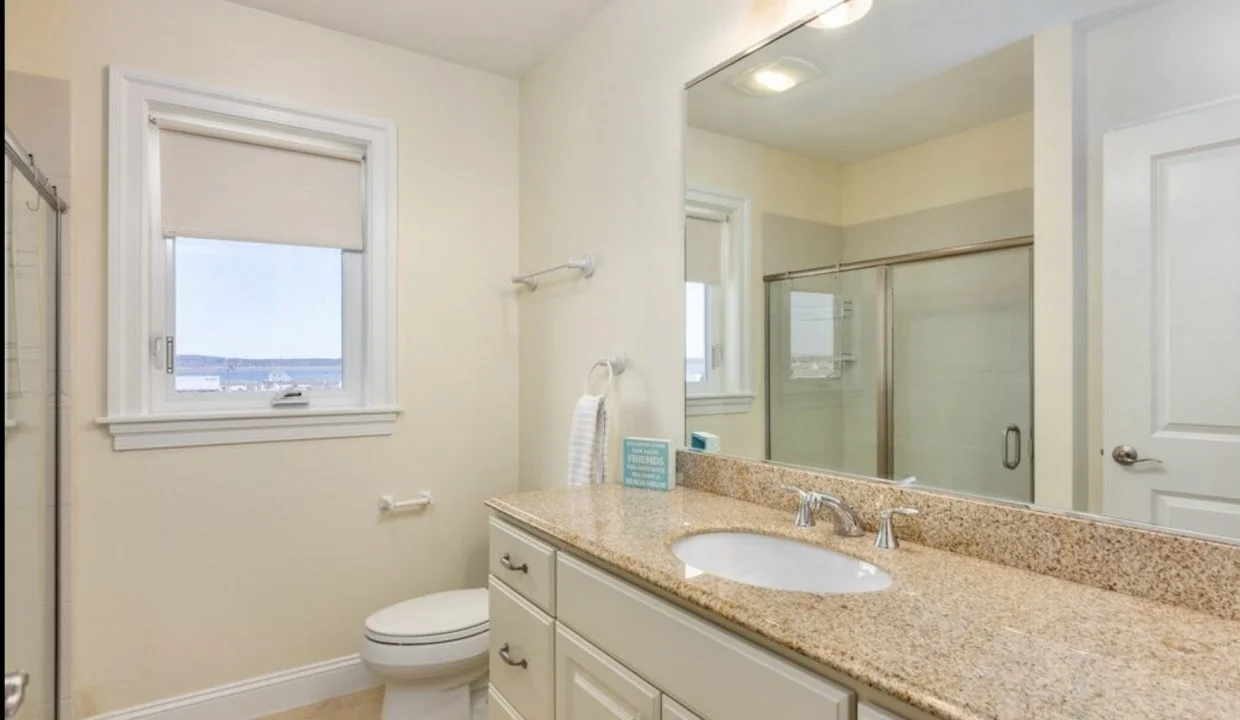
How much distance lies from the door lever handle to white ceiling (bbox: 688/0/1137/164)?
61 cm

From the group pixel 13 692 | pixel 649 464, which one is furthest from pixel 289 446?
pixel 649 464

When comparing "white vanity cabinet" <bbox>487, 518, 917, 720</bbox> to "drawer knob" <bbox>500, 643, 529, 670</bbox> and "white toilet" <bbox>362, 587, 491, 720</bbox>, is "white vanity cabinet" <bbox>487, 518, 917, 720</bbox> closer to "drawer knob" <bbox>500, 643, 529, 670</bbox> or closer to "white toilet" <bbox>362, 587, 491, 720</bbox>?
"drawer knob" <bbox>500, 643, 529, 670</bbox>

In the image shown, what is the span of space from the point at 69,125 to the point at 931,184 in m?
2.38

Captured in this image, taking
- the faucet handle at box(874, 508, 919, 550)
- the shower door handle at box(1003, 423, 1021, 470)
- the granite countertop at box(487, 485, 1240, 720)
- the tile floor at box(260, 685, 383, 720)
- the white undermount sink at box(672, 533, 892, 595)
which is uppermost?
the shower door handle at box(1003, 423, 1021, 470)

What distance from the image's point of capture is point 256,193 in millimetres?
2102

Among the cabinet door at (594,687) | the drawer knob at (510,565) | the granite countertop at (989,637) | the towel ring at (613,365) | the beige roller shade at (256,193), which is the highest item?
the beige roller shade at (256,193)

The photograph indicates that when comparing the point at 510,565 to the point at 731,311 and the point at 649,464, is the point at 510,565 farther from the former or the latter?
the point at 731,311

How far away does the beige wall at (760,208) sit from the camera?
147 centimetres

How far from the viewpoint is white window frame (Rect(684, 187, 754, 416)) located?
1.65 m

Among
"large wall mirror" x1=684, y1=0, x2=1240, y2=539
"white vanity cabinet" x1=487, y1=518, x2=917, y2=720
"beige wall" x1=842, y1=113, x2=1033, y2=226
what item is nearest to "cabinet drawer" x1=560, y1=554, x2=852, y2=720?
"white vanity cabinet" x1=487, y1=518, x2=917, y2=720

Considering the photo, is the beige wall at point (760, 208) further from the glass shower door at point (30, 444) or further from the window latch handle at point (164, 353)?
the window latch handle at point (164, 353)

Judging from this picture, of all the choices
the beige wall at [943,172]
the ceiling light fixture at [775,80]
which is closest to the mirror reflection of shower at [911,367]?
the beige wall at [943,172]

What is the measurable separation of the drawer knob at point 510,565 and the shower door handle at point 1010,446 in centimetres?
102

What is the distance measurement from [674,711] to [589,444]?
3.11 ft
